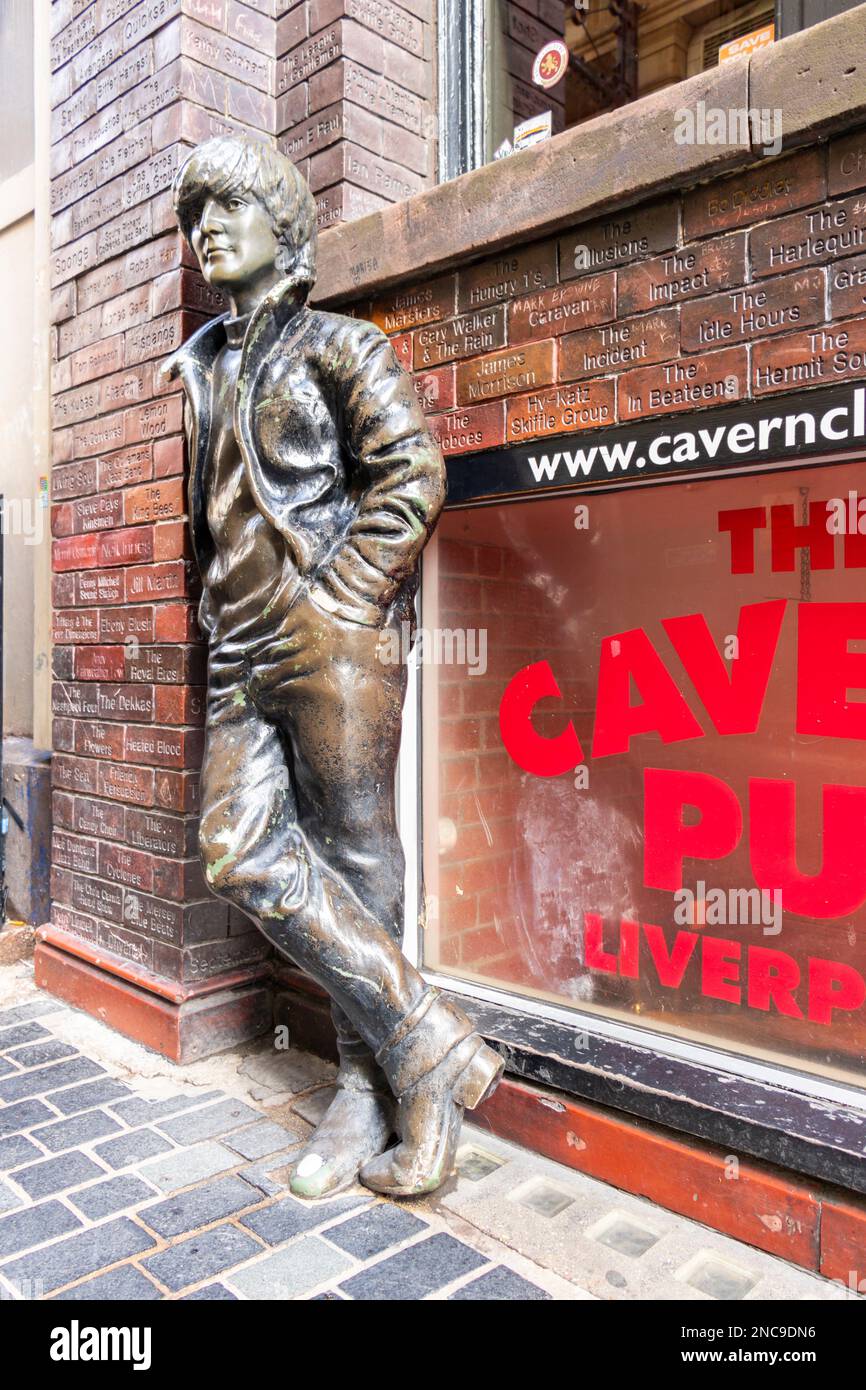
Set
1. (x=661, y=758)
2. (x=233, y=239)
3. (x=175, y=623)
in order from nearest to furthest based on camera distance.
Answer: (x=233, y=239), (x=661, y=758), (x=175, y=623)

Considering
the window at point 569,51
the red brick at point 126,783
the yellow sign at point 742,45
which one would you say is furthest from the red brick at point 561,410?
the red brick at point 126,783

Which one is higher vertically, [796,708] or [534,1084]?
[796,708]

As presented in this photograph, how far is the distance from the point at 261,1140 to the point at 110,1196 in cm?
43

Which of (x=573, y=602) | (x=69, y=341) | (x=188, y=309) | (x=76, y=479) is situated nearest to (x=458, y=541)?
(x=573, y=602)

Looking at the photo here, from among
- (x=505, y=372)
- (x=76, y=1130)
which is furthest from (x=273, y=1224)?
(x=505, y=372)

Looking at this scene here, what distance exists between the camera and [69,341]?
3.87m

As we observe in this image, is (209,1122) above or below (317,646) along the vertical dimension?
below

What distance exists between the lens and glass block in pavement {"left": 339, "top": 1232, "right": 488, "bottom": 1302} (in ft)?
6.75

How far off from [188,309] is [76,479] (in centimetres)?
88

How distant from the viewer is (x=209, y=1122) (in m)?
2.83

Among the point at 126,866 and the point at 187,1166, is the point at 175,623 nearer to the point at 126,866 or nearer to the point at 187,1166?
the point at 126,866

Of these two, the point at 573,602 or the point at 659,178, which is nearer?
the point at 659,178
